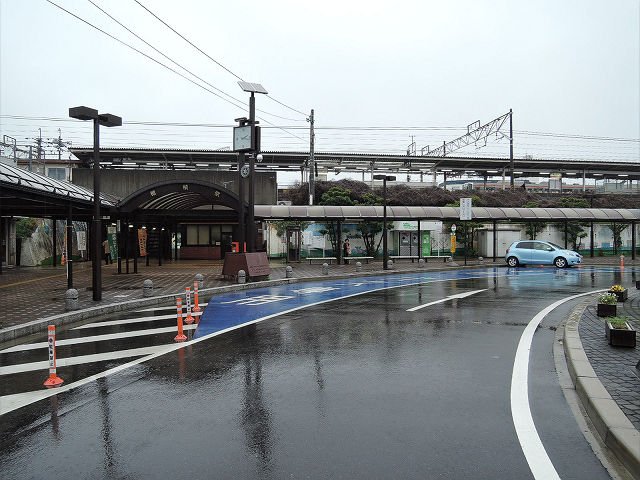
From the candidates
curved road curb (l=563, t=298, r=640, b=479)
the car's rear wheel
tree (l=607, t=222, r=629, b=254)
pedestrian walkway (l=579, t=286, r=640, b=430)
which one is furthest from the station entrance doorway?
tree (l=607, t=222, r=629, b=254)

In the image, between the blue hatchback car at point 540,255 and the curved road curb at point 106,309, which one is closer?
the curved road curb at point 106,309

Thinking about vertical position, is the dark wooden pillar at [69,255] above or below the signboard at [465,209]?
below

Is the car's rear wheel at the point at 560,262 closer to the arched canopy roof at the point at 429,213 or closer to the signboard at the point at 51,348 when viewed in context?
the arched canopy roof at the point at 429,213

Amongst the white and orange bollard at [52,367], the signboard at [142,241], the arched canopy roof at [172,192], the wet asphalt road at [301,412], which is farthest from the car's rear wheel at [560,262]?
the white and orange bollard at [52,367]

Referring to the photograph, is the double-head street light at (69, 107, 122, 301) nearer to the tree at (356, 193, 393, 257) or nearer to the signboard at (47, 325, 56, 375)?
the signboard at (47, 325, 56, 375)

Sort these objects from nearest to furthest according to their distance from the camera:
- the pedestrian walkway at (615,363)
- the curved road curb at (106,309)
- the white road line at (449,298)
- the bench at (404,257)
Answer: the pedestrian walkway at (615,363)
the curved road curb at (106,309)
the white road line at (449,298)
the bench at (404,257)

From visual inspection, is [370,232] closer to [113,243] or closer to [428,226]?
[428,226]

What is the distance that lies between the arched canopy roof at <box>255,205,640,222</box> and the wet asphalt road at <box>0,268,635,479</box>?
18591 mm

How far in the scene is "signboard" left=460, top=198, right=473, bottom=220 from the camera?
28.3 metres

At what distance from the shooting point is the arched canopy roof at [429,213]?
27.6m

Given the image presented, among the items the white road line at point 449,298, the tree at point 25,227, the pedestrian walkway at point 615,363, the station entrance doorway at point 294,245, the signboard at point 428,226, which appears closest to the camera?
the pedestrian walkway at point 615,363

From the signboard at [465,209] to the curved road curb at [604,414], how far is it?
22028 mm

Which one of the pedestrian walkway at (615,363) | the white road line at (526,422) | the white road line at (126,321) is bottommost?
the white road line at (526,422)

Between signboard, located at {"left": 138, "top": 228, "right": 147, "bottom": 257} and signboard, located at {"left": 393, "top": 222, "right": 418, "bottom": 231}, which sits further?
signboard, located at {"left": 393, "top": 222, "right": 418, "bottom": 231}
